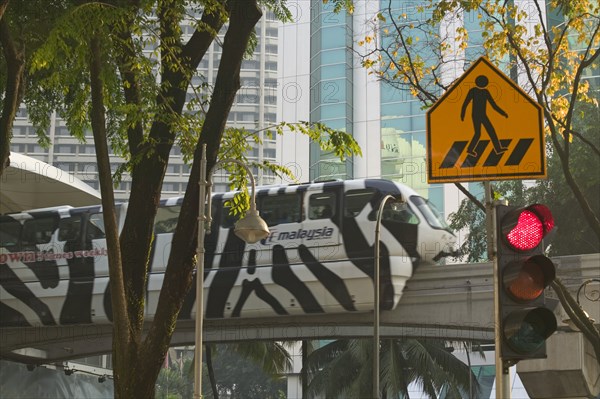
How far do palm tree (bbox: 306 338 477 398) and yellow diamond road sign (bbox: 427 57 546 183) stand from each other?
3107 cm

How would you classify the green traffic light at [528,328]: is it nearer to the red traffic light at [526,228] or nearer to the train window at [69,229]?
the red traffic light at [526,228]

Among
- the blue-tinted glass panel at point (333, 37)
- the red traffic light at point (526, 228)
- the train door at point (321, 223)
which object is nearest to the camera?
the red traffic light at point (526, 228)

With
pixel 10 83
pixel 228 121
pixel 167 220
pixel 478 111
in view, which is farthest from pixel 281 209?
pixel 228 121

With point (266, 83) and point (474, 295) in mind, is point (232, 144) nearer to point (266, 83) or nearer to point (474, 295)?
point (474, 295)

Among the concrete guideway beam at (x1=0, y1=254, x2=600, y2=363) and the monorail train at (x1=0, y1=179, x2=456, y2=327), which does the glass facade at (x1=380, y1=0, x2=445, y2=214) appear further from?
the monorail train at (x1=0, y1=179, x2=456, y2=327)

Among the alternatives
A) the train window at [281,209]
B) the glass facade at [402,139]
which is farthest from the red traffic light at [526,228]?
the glass facade at [402,139]

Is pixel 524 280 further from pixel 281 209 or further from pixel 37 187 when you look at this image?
pixel 37 187

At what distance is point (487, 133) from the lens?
6312mm

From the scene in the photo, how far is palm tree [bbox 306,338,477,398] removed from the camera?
37.2 metres

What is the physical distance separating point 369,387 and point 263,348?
401cm

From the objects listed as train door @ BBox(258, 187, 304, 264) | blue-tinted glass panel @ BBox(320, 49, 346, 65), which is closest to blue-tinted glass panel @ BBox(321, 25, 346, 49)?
blue-tinted glass panel @ BBox(320, 49, 346, 65)

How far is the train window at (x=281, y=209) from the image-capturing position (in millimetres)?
26203

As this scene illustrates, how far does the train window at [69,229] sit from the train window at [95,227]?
368 millimetres

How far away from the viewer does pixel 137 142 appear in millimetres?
12562
